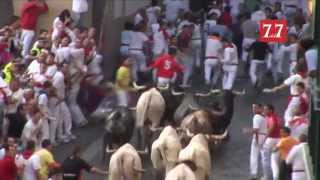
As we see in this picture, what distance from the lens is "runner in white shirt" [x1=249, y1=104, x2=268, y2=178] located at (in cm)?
2127

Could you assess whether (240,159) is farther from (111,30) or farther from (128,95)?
(111,30)

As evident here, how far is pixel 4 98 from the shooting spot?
22125 millimetres

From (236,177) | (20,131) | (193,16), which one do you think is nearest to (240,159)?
(236,177)

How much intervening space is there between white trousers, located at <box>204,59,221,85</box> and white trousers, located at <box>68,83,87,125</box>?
14.6 ft

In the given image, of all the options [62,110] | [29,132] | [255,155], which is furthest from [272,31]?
[29,132]

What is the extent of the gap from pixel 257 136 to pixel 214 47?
7.00m

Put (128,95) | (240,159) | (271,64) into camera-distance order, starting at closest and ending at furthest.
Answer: (240,159), (128,95), (271,64)

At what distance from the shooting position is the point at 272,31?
26078mm

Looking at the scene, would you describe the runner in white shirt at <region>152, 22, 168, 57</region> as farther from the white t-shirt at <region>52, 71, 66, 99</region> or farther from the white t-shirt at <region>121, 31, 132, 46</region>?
the white t-shirt at <region>52, 71, 66, 99</region>

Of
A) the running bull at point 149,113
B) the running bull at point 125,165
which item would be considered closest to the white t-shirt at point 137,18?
the running bull at point 149,113

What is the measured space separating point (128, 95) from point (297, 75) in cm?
410

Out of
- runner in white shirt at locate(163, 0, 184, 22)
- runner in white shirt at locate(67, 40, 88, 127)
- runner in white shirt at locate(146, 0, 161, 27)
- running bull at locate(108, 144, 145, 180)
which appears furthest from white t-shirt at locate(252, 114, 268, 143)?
runner in white shirt at locate(163, 0, 184, 22)

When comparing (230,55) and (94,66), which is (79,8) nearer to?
(94,66)

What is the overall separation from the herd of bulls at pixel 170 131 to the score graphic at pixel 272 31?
70.4 inches
